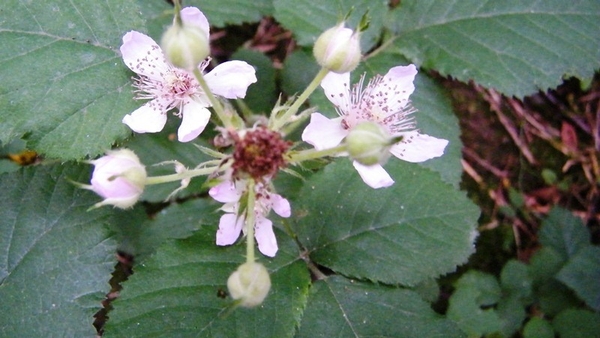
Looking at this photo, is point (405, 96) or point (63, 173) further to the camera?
point (63, 173)

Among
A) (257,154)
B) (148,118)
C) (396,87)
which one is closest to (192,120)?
(148,118)

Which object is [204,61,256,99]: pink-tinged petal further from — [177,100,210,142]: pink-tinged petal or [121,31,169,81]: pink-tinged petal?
[121,31,169,81]: pink-tinged petal

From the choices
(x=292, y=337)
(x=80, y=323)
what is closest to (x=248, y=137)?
(x=292, y=337)

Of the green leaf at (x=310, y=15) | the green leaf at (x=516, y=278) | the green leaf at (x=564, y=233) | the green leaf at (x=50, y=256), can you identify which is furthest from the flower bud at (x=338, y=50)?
the green leaf at (x=564, y=233)

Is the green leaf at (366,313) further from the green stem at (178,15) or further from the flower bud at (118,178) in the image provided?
the green stem at (178,15)

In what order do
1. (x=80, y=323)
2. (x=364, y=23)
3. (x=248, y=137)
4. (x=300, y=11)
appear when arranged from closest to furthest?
(x=248, y=137)
(x=364, y=23)
(x=80, y=323)
(x=300, y=11)

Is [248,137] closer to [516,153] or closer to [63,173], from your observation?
[63,173]

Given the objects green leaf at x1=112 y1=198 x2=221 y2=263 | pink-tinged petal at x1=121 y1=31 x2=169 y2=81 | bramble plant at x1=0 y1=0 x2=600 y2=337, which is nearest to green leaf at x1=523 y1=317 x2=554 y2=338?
bramble plant at x1=0 y1=0 x2=600 y2=337
